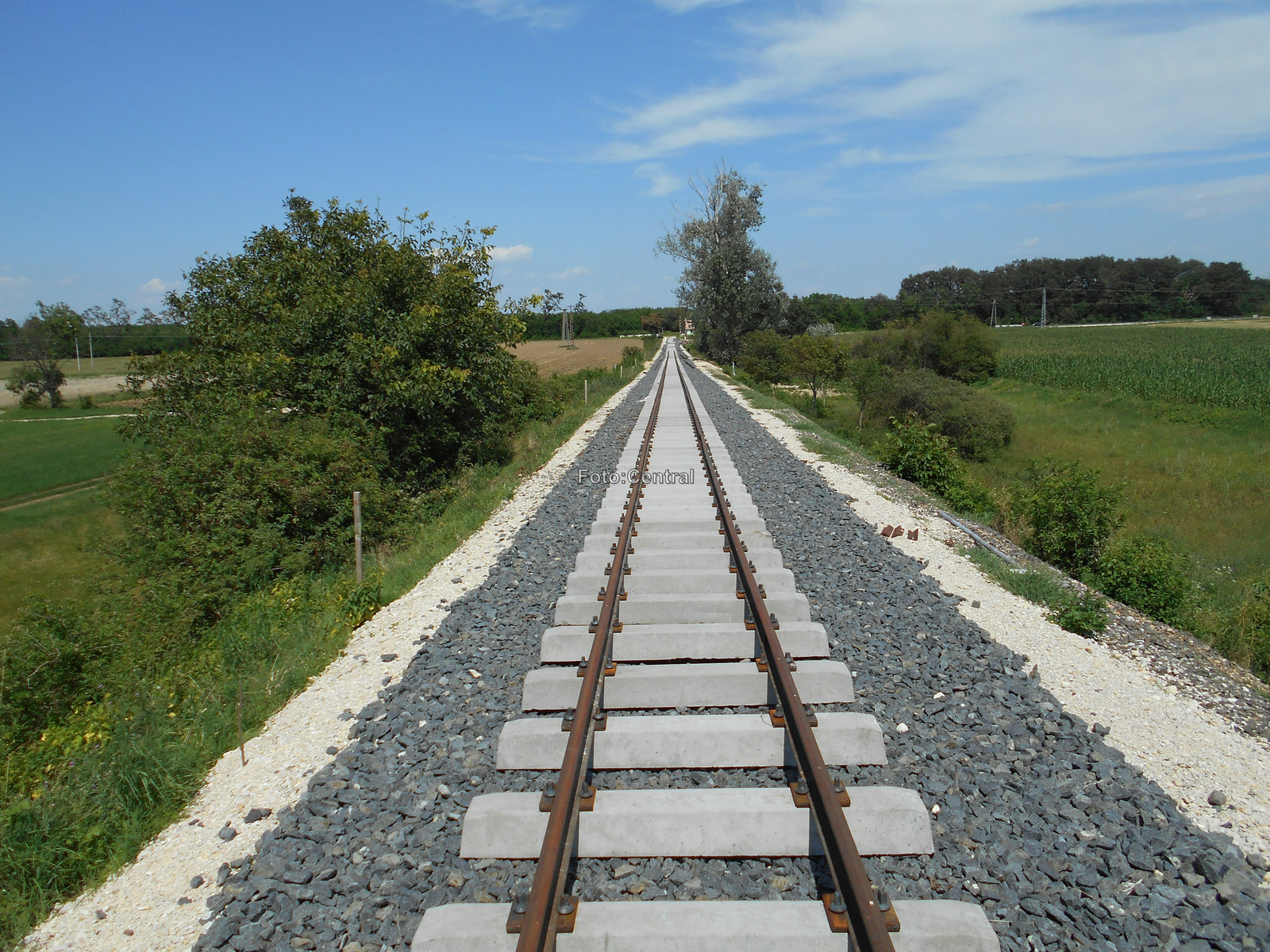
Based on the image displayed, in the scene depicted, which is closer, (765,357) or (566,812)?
(566,812)

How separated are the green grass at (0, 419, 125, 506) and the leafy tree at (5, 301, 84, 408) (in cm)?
1505

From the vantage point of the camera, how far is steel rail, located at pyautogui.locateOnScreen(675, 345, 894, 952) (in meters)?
2.41

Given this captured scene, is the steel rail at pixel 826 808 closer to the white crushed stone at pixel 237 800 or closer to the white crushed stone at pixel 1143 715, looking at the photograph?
the white crushed stone at pixel 1143 715

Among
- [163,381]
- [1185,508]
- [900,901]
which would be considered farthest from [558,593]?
[1185,508]

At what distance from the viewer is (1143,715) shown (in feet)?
14.5

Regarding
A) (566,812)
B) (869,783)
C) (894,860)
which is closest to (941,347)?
(869,783)

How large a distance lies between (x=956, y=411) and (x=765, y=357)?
16068 millimetres

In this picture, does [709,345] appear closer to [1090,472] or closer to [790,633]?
[1090,472]

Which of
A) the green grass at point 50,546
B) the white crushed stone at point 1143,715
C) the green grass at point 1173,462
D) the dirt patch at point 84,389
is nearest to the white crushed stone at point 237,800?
the white crushed stone at point 1143,715

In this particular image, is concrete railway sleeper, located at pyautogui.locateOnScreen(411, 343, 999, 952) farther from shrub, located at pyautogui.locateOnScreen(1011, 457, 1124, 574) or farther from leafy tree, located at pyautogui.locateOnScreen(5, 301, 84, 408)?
leafy tree, located at pyautogui.locateOnScreen(5, 301, 84, 408)

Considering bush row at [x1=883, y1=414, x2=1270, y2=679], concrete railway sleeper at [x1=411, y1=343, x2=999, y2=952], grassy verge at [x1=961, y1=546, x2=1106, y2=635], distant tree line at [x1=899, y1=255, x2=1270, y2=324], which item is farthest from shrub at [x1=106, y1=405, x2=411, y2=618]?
distant tree line at [x1=899, y1=255, x2=1270, y2=324]

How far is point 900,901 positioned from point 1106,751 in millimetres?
1863

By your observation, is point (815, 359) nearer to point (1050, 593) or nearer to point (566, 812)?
point (1050, 593)

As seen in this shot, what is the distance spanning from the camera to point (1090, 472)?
1031 centimetres
